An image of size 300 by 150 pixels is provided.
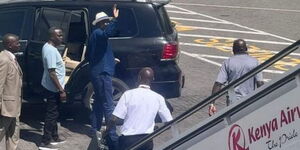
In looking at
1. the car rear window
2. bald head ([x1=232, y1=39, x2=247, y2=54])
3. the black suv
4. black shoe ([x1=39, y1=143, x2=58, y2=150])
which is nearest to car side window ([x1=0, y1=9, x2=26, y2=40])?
the black suv

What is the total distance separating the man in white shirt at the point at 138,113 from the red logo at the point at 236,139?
1808mm

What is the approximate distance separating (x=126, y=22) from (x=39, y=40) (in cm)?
143

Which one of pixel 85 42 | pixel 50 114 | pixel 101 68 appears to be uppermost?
pixel 85 42

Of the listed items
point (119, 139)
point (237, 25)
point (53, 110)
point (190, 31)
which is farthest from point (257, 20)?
point (119, 139)

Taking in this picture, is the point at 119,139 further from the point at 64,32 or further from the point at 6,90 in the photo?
the point at 64,32

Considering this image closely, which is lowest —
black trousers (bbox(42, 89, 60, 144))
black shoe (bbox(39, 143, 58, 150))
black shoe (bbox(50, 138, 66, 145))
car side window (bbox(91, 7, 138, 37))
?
black shoe (bbox(39, 143, 58, 150))

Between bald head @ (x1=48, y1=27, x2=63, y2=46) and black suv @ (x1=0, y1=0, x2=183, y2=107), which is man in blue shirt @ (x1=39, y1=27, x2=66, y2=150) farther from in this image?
black suv @ (x1=0, y1=0, x2=183, y2=107)

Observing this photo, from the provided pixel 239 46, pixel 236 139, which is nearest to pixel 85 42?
pixel 239 46

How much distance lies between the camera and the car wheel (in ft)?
40.5

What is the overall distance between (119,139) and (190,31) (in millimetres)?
13831

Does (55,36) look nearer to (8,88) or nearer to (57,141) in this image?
(8,88)

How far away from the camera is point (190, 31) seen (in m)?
22.7

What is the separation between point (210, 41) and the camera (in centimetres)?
2114

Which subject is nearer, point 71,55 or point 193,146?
point 193,146
